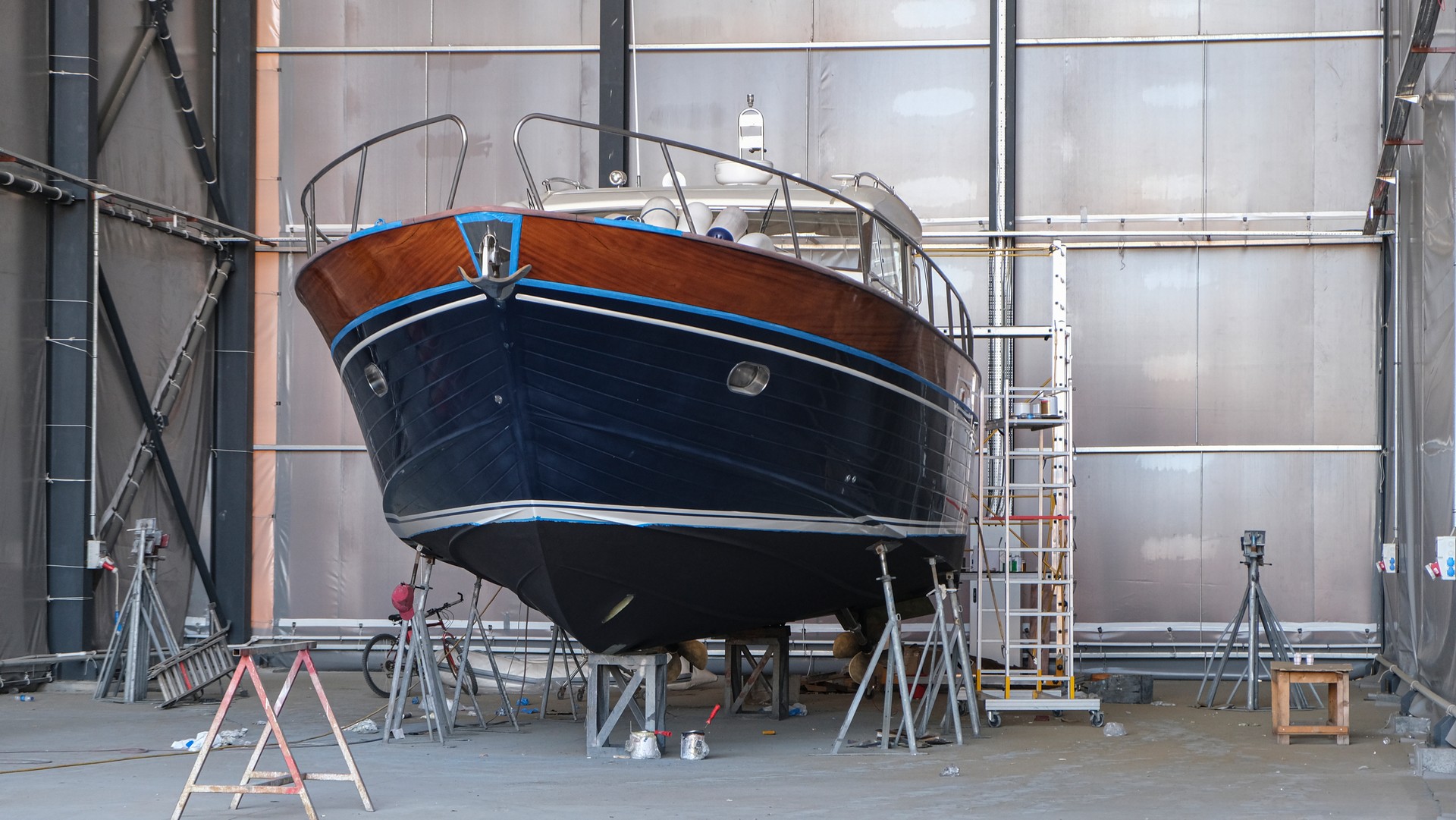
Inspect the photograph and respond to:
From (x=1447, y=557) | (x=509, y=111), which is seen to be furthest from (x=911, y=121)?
(x=1447, y=557)

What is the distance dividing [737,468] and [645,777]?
1401mm

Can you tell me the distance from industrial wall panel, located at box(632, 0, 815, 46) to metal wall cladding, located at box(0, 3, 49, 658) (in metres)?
4.96

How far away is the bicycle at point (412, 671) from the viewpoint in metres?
7.62

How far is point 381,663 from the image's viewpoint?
36.0ft

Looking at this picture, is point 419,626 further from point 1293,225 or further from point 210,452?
point 1293,225

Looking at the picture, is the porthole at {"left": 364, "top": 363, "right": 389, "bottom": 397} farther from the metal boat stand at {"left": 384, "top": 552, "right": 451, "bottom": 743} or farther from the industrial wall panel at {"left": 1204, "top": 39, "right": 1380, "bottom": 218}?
the industrial wall panel at {"left": 1204, "top": 39, "right": 1380, "bottom": 218}

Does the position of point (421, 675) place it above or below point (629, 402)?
below

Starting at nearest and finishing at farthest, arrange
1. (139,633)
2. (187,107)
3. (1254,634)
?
(1254,634) < (139,633) < (187,107)

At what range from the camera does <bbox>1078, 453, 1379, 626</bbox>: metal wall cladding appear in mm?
10641

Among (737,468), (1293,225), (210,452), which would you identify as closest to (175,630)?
(210,452)

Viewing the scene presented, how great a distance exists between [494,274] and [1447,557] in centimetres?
409

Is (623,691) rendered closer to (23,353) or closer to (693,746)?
(693,746)

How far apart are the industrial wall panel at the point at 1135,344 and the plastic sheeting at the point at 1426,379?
6.06 feet

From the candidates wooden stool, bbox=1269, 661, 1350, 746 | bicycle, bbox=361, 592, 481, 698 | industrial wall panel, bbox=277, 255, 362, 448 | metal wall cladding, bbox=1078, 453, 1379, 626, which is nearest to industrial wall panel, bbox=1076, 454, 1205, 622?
metal wall cladding, bbox=1078, 453, 1379, 626
